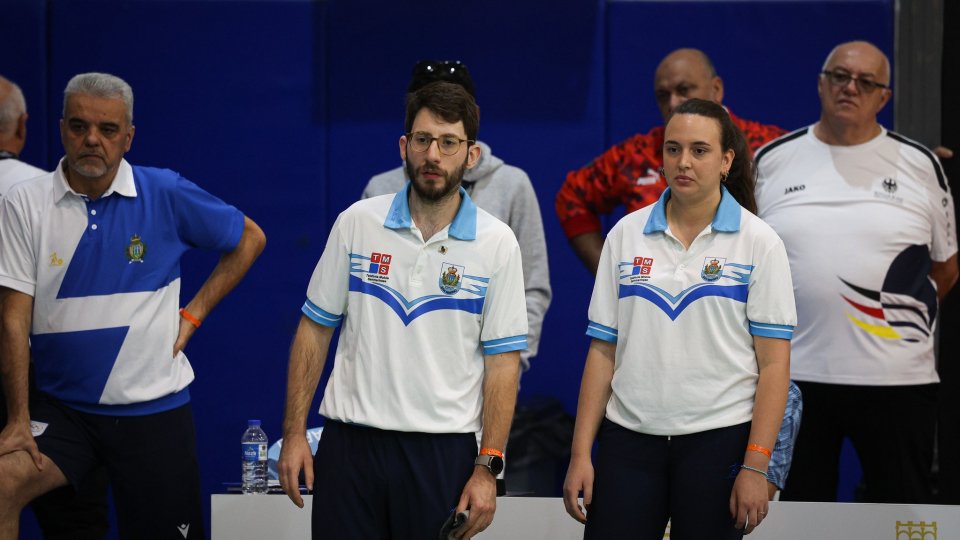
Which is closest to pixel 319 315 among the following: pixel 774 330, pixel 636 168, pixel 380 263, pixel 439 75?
pixel 380 263

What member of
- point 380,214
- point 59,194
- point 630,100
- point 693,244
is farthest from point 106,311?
point 630,100

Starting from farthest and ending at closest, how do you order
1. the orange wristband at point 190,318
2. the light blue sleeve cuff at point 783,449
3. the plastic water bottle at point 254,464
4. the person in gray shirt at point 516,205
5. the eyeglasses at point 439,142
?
the person in gray shirt at point 516,205 → the plastic water bottle at point 254,464 → the orange wristband at point 190,318 → the light blue sleeve cuff at point 783,449 → the eyeglasses at point 439,142

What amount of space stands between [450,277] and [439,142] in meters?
0.33

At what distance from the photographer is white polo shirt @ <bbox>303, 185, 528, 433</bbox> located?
9.00 ft

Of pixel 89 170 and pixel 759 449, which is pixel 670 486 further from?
pixel 89 170

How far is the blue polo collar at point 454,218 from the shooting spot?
2822mm

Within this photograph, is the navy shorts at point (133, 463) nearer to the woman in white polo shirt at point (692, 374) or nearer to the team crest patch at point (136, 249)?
the team crest patch at point (136, 249)

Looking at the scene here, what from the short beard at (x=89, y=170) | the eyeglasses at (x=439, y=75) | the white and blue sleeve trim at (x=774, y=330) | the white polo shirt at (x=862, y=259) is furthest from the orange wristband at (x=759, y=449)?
the short beard at (x=89, y=170)

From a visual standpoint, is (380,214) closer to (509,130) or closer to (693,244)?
(693,244)

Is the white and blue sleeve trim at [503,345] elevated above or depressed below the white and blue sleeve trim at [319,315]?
below

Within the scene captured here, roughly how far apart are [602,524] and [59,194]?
185 cm

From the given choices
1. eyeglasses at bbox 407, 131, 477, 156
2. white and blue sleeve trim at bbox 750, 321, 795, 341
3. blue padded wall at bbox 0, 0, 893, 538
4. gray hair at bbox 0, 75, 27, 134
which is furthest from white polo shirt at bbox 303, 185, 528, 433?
blue padded wall at bbox 0, 0, 893, 538

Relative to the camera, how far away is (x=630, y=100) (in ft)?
16.7

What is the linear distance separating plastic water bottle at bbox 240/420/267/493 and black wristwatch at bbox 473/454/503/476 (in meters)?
1.18
